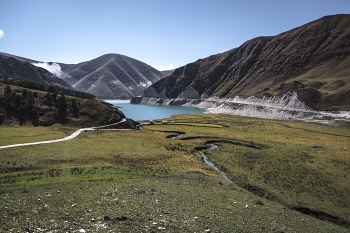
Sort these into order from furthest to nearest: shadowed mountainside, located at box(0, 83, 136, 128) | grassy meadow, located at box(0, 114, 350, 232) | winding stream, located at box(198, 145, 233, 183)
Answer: shadowed mountainside, located at box(0, 83, 136, 128) < winding stream, located at box(198, 145, 233, 183) < grassy meadow, located at box(0, 114, 350, 232)

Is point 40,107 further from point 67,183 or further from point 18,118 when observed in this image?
point 67,183

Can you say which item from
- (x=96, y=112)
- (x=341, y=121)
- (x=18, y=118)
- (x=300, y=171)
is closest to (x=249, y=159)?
(x=300, y=171)

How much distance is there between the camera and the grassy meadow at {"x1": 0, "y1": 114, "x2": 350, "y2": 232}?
19016mm

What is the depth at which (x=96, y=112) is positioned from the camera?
93.3 meters

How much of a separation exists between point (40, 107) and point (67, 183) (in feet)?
221

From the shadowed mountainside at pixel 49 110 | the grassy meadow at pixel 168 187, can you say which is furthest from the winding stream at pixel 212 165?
the shadowed mountainside at pixel 49 110

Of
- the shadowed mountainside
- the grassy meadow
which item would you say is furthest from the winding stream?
the shadowed mountainside

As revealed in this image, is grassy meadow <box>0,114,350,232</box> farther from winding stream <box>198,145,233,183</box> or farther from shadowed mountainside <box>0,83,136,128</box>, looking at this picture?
shadowed mountainside <box>0,83,136,128</box>

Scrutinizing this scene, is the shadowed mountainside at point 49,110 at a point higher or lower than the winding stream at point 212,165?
higher

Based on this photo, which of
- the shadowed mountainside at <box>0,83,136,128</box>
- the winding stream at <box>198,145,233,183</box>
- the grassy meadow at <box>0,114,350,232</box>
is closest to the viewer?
the grassy meadow at <box>0,114,350,232</box>

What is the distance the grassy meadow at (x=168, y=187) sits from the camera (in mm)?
19016

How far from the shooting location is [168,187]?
29.3 meters

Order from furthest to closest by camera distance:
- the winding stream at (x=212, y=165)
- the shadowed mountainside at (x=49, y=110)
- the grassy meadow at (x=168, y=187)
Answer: the shadowed mountainside at (x=49, y=110), the winding stream at (x=212, y=165), the grassy meadow at (x=168, y=187)

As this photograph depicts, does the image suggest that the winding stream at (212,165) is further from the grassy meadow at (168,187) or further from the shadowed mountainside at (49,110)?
the shadowed mountainside at (49,110)
